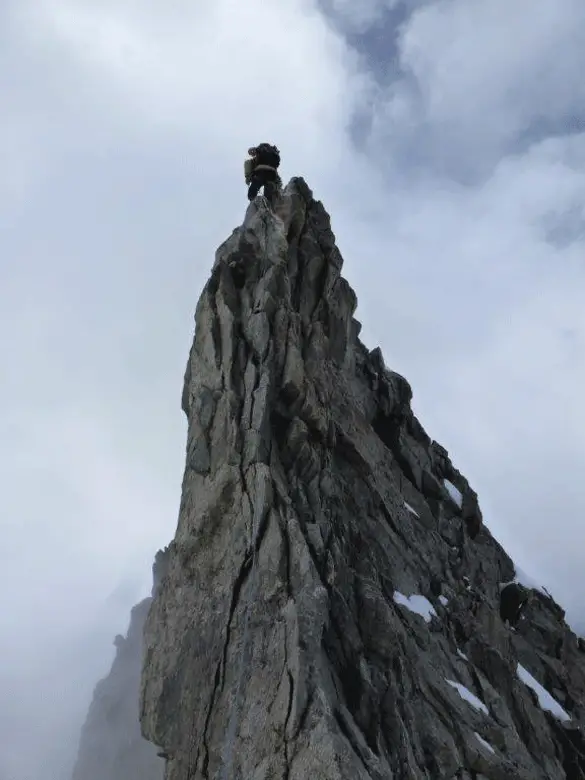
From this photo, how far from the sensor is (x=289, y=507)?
2497 centimetres

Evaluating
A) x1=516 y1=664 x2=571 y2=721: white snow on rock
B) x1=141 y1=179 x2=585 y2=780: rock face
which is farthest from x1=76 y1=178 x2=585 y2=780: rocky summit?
x1=516 y1=664 x2=571 y2=721: white snow on rock

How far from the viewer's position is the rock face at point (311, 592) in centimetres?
2047

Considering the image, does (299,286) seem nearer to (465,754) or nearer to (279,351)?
(279,351)

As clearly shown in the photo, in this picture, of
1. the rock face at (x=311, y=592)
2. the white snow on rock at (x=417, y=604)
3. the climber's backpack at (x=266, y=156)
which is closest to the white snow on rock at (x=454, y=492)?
the rock face at (x=311, y=592)

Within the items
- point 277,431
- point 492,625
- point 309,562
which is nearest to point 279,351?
point 277,431

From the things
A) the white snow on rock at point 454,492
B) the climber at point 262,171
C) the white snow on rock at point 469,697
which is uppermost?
the climber at point 262,171

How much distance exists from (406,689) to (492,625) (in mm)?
14983

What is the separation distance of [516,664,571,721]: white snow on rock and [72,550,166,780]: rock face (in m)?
36.4

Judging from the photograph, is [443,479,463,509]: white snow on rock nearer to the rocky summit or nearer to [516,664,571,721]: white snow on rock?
the rocky summit

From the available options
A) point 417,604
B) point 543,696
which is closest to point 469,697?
point 417,604

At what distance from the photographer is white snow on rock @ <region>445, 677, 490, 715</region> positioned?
1057 inches

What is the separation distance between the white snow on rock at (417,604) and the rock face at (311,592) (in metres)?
0.13

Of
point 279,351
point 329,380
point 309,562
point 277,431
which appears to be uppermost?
point 329,380

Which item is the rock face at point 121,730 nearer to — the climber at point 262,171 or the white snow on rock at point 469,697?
the climber at point 262,171
